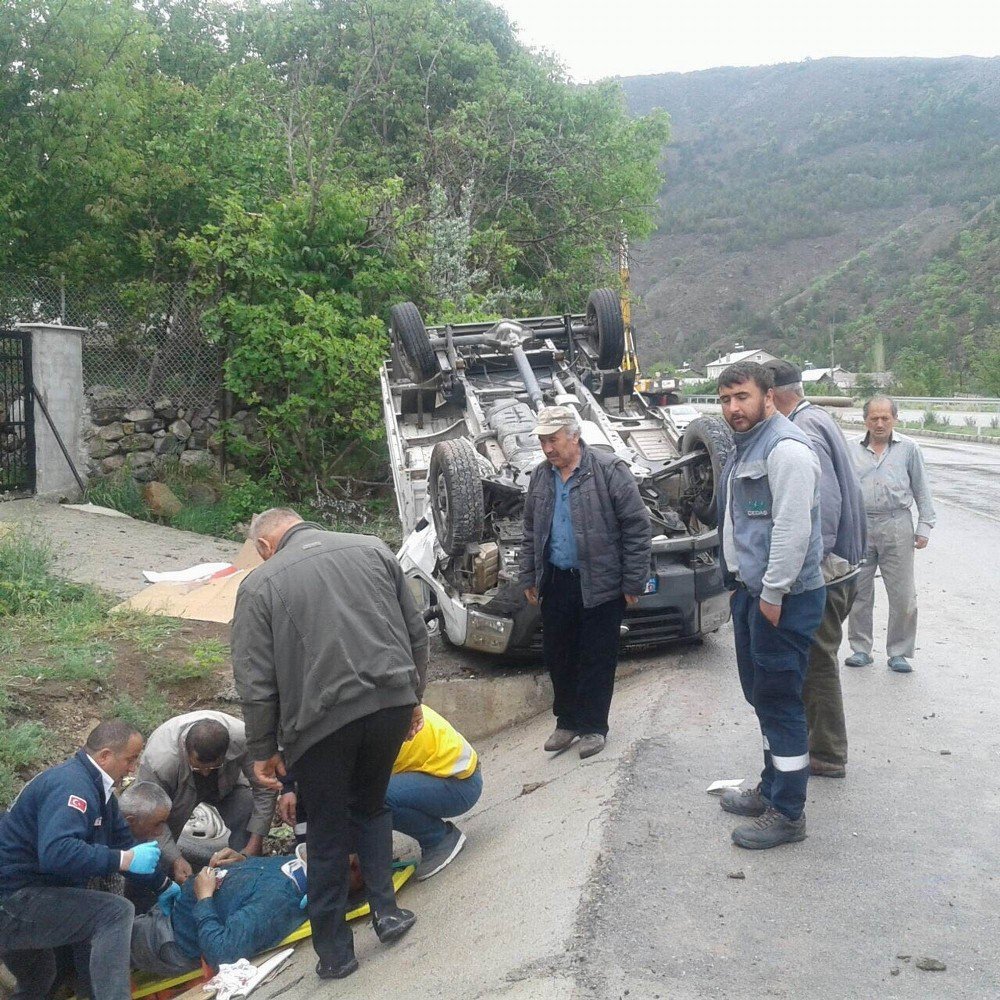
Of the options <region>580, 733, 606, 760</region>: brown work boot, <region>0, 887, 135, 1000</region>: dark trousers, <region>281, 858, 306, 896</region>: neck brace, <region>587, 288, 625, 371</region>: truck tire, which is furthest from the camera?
<region>587, 288, 625, 371</region>: truck tire

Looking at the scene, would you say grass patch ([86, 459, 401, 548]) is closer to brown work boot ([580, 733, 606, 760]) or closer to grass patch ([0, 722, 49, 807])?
grass patch ([0, 722, 49, 807])

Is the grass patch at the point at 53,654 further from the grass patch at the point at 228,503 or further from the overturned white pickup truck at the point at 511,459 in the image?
the grass patch at the point at 228,503

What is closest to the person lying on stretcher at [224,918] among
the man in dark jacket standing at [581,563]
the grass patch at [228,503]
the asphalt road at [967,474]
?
the man in dark jacket standing at [581,563]

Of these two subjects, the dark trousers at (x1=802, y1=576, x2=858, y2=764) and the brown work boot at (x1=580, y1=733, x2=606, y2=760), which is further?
the brown work boot at (x1=580, y1=733, x2=606, y2=760)

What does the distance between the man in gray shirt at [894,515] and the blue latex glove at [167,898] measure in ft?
13.4

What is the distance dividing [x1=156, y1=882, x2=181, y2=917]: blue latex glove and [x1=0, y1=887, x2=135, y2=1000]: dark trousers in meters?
0.40

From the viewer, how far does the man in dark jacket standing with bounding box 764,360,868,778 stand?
14.4 ft

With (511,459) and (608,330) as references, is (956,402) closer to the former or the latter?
(608,330)

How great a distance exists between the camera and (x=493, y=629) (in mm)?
6723

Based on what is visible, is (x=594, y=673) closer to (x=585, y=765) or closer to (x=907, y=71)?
(x=585, y=765)

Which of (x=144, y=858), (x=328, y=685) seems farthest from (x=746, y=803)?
(x=144, y=858)

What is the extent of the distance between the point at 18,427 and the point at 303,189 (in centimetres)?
449

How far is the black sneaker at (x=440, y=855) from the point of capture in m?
4.69

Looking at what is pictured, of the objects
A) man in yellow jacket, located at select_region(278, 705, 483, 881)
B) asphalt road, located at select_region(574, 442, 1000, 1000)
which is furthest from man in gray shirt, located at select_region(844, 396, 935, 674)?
man in yellow jacket, located at select_region(278, 705, 483, 881)
